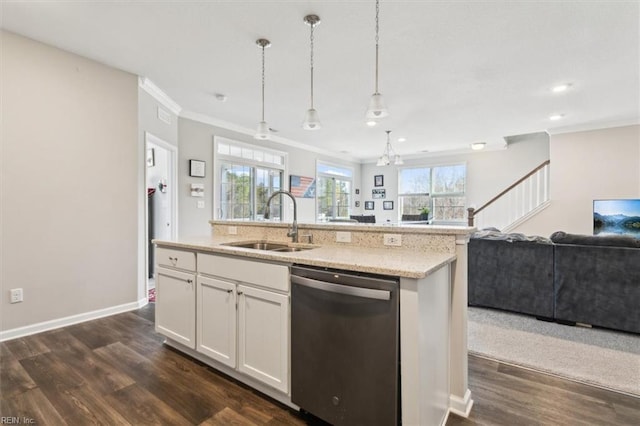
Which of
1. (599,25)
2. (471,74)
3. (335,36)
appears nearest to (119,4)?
(335,36)

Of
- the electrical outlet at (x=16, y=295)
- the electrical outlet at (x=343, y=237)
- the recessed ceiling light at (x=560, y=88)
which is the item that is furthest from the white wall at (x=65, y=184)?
the recessed ceiling light at (x=560, y=88)

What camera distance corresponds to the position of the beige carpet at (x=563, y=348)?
2.16 m

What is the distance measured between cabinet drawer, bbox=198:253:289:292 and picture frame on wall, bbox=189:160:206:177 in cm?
303

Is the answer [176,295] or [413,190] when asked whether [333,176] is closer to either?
[413,190]

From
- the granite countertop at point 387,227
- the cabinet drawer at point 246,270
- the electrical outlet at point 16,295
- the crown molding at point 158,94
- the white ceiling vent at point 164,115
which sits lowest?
the electrical outlet at point 16,295

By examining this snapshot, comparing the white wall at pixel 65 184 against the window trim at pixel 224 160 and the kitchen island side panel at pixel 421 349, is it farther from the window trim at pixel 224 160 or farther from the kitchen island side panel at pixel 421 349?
the kitchen island side panel at pixel 421 349

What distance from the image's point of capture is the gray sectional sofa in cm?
287

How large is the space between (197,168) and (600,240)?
204 inches

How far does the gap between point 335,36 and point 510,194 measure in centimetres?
531

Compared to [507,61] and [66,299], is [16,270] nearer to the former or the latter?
[66,299]

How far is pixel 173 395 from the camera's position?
6.30 ft

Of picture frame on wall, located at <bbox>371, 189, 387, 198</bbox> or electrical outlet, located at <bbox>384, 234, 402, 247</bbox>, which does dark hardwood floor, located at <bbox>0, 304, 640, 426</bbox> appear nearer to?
electrical outlet, located at <bbox>384, 234, 402, 247</bbox>

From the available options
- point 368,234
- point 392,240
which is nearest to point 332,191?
point 368,234

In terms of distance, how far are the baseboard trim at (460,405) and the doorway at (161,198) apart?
378 centimetres
